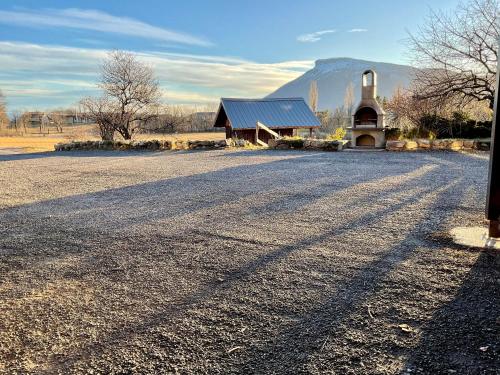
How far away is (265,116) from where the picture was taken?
21.6 m

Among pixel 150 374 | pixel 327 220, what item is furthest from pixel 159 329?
pixel 327 220

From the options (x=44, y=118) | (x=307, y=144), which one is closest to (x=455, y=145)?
(x=307, y=144)

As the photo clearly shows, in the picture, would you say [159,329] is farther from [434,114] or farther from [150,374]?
[434,114]

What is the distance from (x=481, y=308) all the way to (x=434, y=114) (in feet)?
40.4

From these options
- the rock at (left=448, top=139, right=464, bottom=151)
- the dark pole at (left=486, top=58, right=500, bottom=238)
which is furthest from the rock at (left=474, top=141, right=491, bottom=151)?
the dark pole at (left=486, top=58, right=500, bottom=238)

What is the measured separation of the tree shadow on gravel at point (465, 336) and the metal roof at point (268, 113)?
18671 mm

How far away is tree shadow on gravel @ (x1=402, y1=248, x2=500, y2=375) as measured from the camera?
1618mm

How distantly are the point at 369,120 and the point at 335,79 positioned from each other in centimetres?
10977

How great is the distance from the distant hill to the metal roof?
197 ft

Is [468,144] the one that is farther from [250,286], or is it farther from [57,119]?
[57,119]

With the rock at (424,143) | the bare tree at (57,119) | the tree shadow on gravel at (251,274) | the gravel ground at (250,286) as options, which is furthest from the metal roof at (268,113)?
the bare tree at (57,119)

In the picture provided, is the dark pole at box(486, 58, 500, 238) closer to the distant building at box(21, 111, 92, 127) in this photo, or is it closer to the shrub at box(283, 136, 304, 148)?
the shrub at box(283, 136, 304, 148)

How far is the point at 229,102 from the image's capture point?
72.8 ft

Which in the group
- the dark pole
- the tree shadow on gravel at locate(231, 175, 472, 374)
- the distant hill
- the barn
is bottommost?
the tree shadow on gravel at locate(231, 175, 472, 374)
